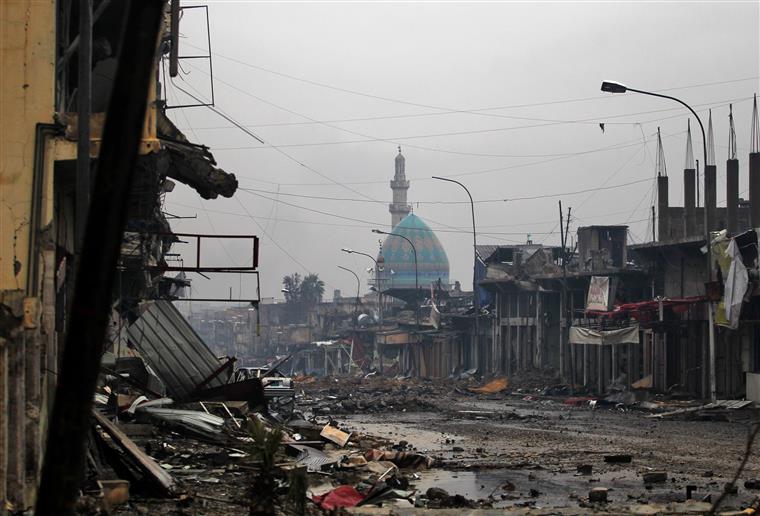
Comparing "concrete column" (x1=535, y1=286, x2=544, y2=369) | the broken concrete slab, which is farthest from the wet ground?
"concrete column" (x1=535, y1=286, x2=544, y2=369)

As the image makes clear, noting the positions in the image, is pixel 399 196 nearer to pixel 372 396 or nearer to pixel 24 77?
pixel 372 396

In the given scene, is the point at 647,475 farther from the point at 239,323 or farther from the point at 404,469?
the point at 239,323

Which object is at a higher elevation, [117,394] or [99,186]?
[99,186]

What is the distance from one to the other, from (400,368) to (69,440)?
8503 centimetres

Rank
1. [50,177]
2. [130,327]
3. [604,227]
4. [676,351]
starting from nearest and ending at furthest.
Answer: [50,177], [130,327], [676,351], [604,227]

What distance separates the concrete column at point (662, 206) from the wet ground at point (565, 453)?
20491 mm

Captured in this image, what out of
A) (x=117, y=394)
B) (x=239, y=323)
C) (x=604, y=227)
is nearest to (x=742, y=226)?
(x=604, y=227)

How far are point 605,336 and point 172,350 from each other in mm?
24033

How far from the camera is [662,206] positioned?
57.6 metres

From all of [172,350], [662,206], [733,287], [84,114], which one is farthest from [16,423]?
[662,206]

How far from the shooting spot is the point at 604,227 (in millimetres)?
58062

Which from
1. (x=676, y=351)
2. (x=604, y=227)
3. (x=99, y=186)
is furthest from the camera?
(x=604, y=227)

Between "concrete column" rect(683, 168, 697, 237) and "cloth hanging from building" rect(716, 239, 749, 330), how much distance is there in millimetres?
15708

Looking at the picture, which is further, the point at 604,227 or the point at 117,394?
the point at 604,227
